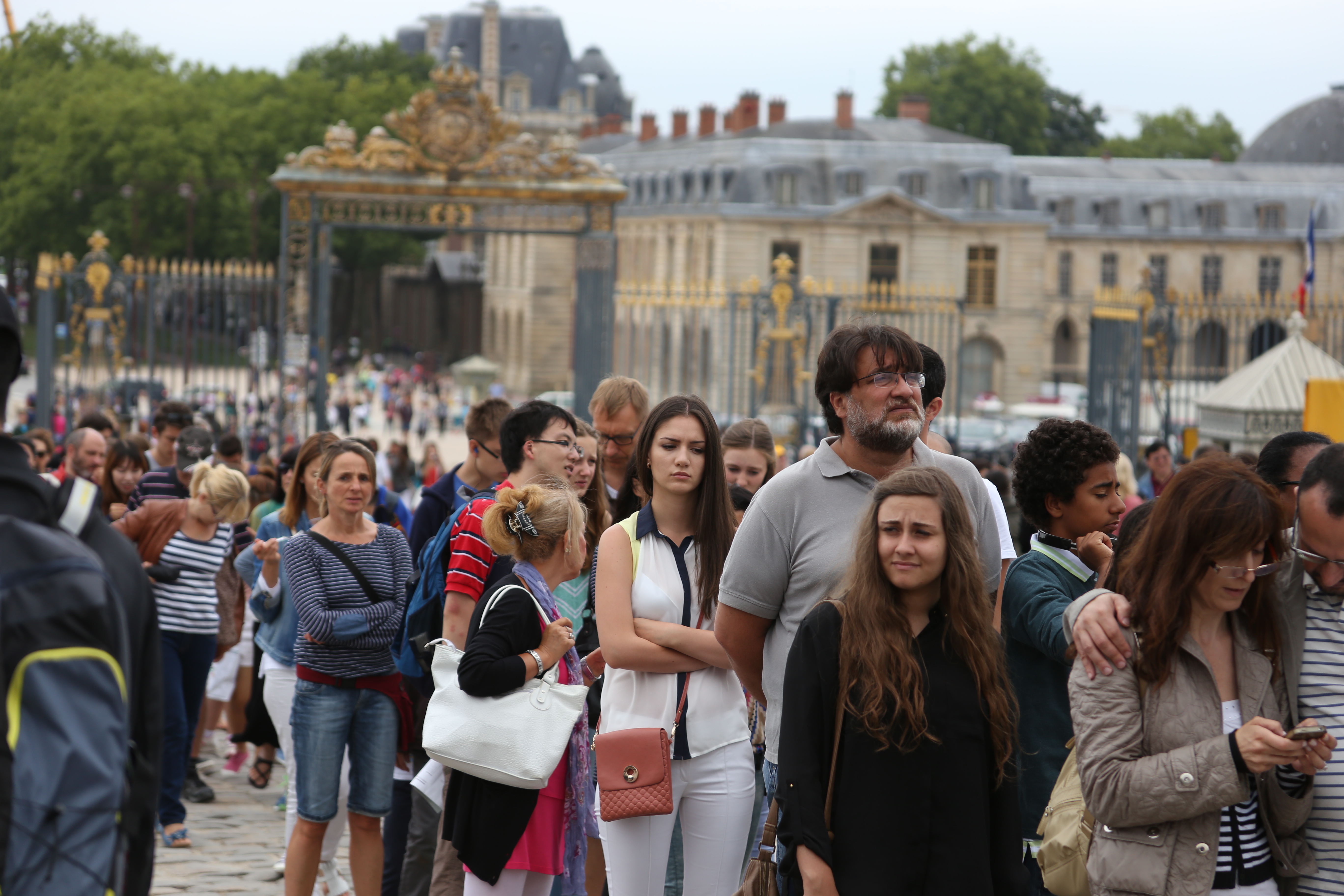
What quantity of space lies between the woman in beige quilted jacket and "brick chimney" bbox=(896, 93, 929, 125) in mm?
59345

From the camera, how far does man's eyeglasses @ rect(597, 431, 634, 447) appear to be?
230 inches

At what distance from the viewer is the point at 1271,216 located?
52.4 metres

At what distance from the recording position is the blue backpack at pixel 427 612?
491cm

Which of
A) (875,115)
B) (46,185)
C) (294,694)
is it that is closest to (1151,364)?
(294,694)

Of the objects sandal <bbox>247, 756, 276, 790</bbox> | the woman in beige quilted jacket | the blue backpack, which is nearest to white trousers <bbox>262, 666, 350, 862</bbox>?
the blue backpack

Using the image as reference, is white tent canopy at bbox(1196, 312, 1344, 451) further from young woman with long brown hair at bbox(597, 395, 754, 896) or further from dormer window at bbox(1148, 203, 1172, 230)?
dormer window at bbox(1148, 203, 1172, 230)

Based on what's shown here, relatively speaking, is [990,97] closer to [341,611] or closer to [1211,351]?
[1211,351]

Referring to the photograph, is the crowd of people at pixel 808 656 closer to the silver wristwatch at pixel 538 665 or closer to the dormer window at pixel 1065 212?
the silver wristwatch at pixel 538 665

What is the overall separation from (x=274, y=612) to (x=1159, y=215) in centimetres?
5133

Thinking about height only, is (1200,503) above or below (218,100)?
below

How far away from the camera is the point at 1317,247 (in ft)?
149

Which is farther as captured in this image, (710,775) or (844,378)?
(710,775)

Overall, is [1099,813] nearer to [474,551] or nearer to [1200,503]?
[1200,503]

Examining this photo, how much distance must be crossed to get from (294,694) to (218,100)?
2182 inches
